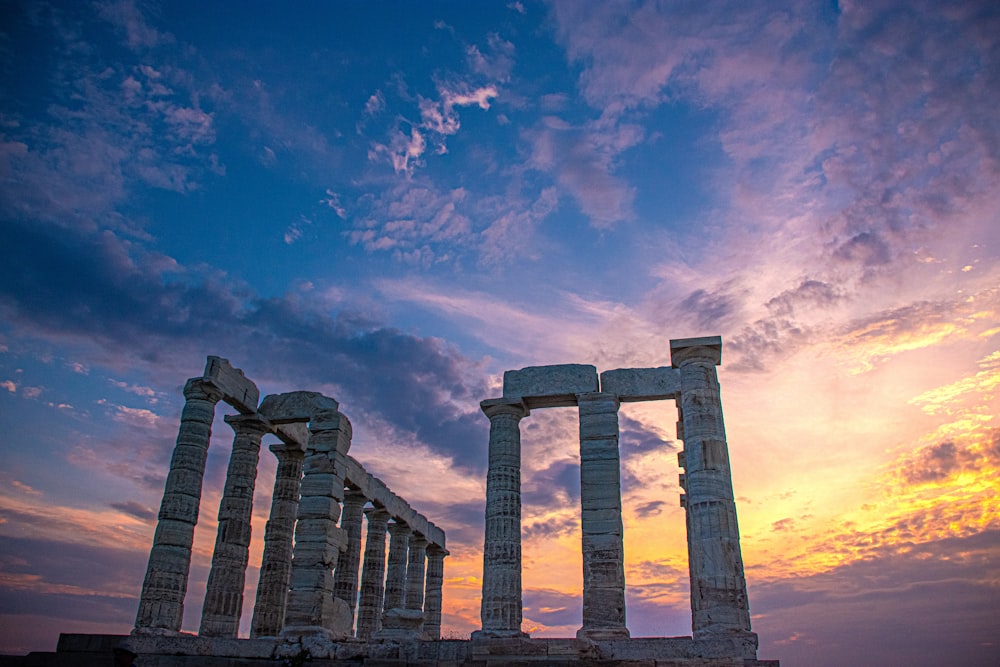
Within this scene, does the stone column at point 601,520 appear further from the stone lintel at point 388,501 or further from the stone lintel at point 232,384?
the stone lintel at point 232,384

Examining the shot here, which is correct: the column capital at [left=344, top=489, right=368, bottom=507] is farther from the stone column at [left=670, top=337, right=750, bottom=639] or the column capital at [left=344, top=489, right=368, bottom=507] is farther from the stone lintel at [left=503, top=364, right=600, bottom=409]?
the stone column at [left=670, top=337, right=750, bottom=639]

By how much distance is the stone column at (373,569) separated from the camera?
117 feet

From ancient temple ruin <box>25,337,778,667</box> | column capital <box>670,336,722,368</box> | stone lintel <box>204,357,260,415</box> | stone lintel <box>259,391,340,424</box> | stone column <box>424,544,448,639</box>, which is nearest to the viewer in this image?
ancient temple ruin <box>25,337,778,667</box>

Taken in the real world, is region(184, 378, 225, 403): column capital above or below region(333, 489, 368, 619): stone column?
above

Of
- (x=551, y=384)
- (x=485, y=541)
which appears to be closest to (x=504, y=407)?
(x=551, y=384)

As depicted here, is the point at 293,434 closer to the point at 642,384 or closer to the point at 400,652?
the point at 400,652

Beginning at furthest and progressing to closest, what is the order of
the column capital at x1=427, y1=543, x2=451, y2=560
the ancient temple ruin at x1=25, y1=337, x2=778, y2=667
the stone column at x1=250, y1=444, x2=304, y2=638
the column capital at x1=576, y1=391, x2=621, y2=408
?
the column capital at x1=427, y1=543, x2=451, y2=560, the stone column at x1=250, y1=444, x2=304, y2=638, the column capital at x1=576, y1=391, x2=621, y2=408, the ancient temple ruin at x1=25, y1=337, x2=778, y2=667

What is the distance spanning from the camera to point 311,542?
76.5 ft

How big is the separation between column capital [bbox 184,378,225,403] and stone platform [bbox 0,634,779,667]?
791 centimetres

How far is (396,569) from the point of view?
3666 centimetres

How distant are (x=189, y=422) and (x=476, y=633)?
12.2m

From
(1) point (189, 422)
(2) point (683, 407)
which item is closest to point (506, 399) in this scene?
(2) point (683, 407)

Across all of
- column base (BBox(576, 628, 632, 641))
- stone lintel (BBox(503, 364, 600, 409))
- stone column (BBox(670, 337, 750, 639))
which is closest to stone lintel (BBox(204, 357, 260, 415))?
stone lintel (BBox(503, 364, 600, 409))

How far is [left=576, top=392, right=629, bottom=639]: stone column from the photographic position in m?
20.6
